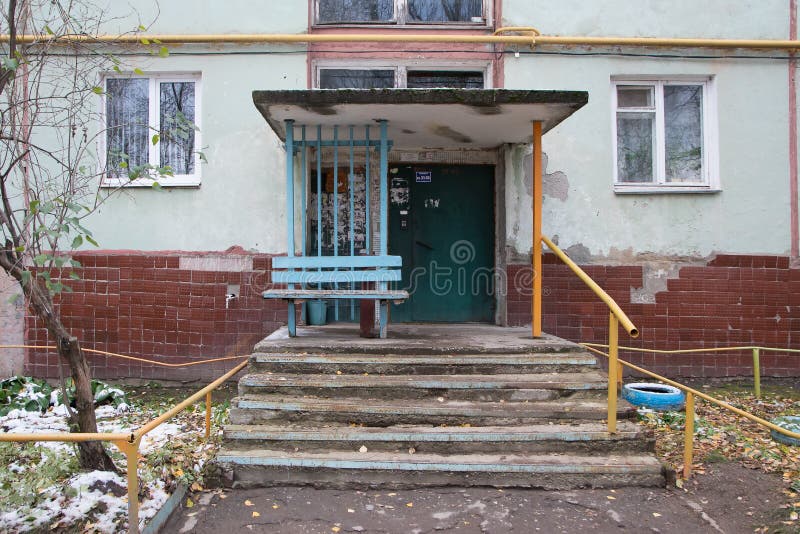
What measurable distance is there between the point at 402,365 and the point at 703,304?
395 cm

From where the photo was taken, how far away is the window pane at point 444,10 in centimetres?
680

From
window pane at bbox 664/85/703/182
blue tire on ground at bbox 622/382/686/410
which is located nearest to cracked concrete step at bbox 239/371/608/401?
blue tire on ground at bbox 622/382/686/410

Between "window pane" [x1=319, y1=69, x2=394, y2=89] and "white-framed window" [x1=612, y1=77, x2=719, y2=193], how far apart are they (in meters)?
2.66

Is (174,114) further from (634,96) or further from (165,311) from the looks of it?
(634,96)

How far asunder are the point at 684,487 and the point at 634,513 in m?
0.63

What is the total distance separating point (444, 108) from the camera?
5.02 m

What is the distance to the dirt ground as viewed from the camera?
3.39 m

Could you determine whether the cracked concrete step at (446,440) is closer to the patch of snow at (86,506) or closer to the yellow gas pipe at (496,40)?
the patch of snow at (86,506)

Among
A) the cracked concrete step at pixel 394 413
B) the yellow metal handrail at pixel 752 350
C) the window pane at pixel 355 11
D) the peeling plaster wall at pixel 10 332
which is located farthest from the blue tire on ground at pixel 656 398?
the peeling plaster wall at pixel 10 332

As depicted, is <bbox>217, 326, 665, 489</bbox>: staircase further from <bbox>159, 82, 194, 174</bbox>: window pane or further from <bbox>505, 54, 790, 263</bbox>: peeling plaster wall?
<bbox>159, 82, 194, 174</bbox>: window pane

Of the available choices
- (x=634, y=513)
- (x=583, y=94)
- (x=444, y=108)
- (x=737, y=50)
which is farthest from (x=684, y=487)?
(x=737, y=50)

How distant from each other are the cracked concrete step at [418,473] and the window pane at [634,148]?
12.7 ft

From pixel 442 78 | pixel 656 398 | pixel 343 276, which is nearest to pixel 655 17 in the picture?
pixel 442 78

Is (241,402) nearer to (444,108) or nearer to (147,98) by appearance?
(444,108)
